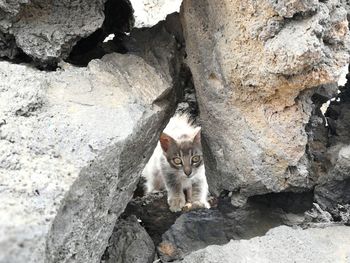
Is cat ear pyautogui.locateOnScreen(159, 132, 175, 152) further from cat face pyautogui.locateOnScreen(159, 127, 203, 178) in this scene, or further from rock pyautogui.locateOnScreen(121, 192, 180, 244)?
rock pyautogui.locateOnScreen(121, 192, 180, 244)

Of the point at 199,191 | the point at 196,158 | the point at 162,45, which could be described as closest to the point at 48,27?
the point at 162,45

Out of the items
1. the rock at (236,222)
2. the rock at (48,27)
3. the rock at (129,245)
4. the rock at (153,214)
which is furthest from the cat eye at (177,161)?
the rock at (48,27)

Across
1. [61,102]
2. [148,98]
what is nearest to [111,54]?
[148,98]

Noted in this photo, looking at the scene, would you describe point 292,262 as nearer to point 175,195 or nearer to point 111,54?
point 111,54

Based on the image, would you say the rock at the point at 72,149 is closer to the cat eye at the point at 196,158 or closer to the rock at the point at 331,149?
the rock at the point at 331,149

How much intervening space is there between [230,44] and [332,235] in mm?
1014

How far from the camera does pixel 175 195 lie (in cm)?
438

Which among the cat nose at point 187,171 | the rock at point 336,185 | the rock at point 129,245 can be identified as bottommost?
the rock at point 129,245

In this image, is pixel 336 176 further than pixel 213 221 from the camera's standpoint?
No

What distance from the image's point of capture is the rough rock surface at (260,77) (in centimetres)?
200

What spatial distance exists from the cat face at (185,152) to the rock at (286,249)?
184cm

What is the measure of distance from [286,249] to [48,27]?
1413 millimetres

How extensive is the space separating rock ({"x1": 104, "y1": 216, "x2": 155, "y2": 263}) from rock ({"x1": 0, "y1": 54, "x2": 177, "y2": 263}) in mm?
369

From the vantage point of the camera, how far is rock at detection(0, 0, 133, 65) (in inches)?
86.2
